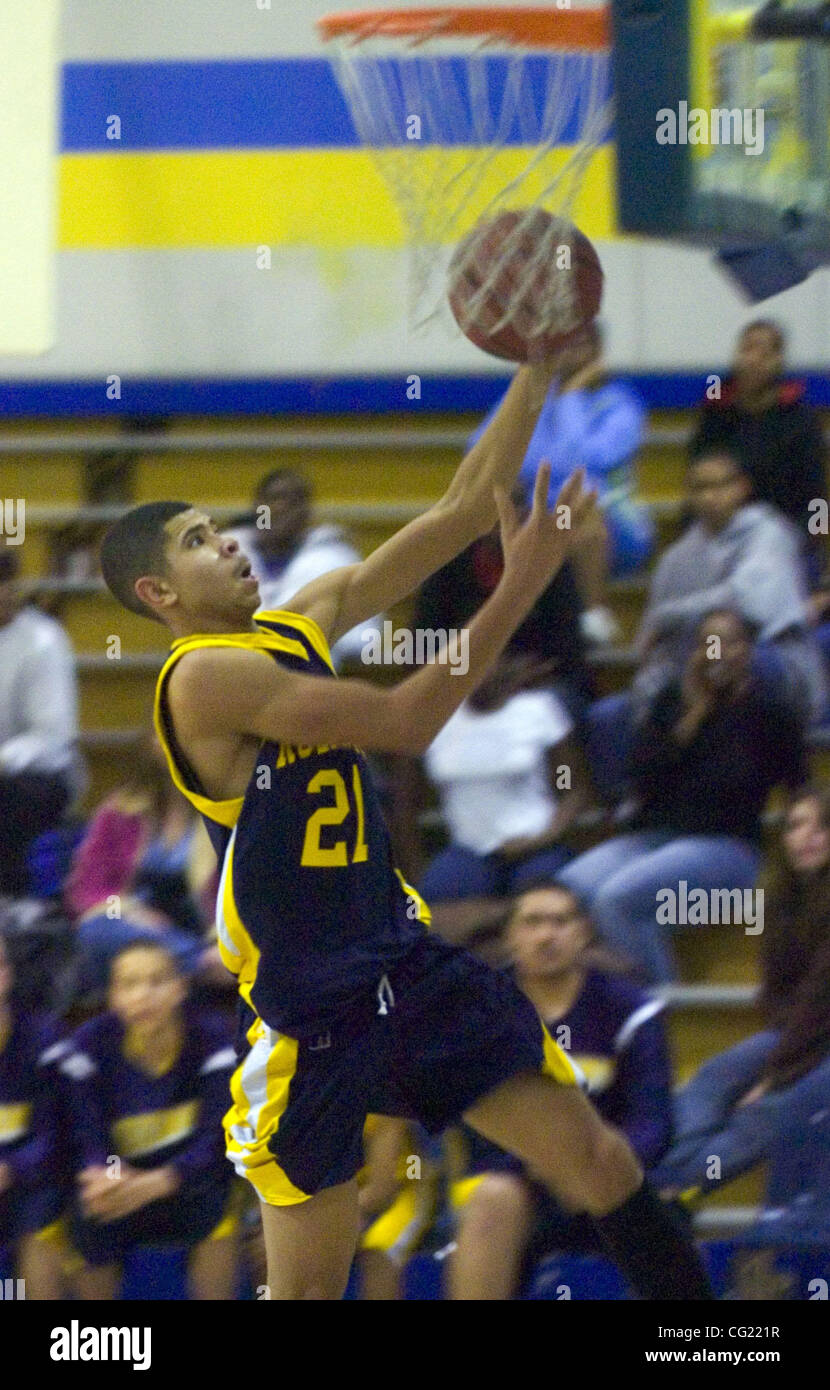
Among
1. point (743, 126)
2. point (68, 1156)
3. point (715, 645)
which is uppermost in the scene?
point (743, 126)

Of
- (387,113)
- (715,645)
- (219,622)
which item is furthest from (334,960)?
(387,113)

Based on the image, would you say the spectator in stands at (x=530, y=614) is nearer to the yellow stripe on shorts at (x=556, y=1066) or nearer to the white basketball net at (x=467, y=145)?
the white basketball net at (x=467, y=145)

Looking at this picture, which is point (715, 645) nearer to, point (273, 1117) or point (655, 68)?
point (655, 68)

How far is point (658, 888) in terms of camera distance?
178 inches

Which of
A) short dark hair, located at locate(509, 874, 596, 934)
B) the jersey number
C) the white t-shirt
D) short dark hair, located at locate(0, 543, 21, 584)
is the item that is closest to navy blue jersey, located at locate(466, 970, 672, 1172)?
short dark hair, located at locate(509, 874, 596, 934)

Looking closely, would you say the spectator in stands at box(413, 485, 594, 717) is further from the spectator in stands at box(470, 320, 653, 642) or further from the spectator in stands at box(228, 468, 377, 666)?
the spectator in stands at box(228, 468, 377, 666)

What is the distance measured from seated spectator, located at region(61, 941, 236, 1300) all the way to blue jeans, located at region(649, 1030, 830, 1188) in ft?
3.09

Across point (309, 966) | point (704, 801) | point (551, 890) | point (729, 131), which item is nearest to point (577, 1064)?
point (551, 890)

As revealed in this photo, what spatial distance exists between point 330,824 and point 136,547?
1.79 feet

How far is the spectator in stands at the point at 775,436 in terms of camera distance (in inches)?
195

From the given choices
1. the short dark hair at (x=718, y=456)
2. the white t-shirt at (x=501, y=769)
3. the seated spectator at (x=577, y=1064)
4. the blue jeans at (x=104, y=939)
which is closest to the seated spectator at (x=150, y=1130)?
the blue jeans at (x=104, y=939)

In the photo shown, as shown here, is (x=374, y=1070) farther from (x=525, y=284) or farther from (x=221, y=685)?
(x=525, y=284)

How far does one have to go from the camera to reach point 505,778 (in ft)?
15.5

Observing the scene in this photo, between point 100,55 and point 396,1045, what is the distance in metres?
4.42
